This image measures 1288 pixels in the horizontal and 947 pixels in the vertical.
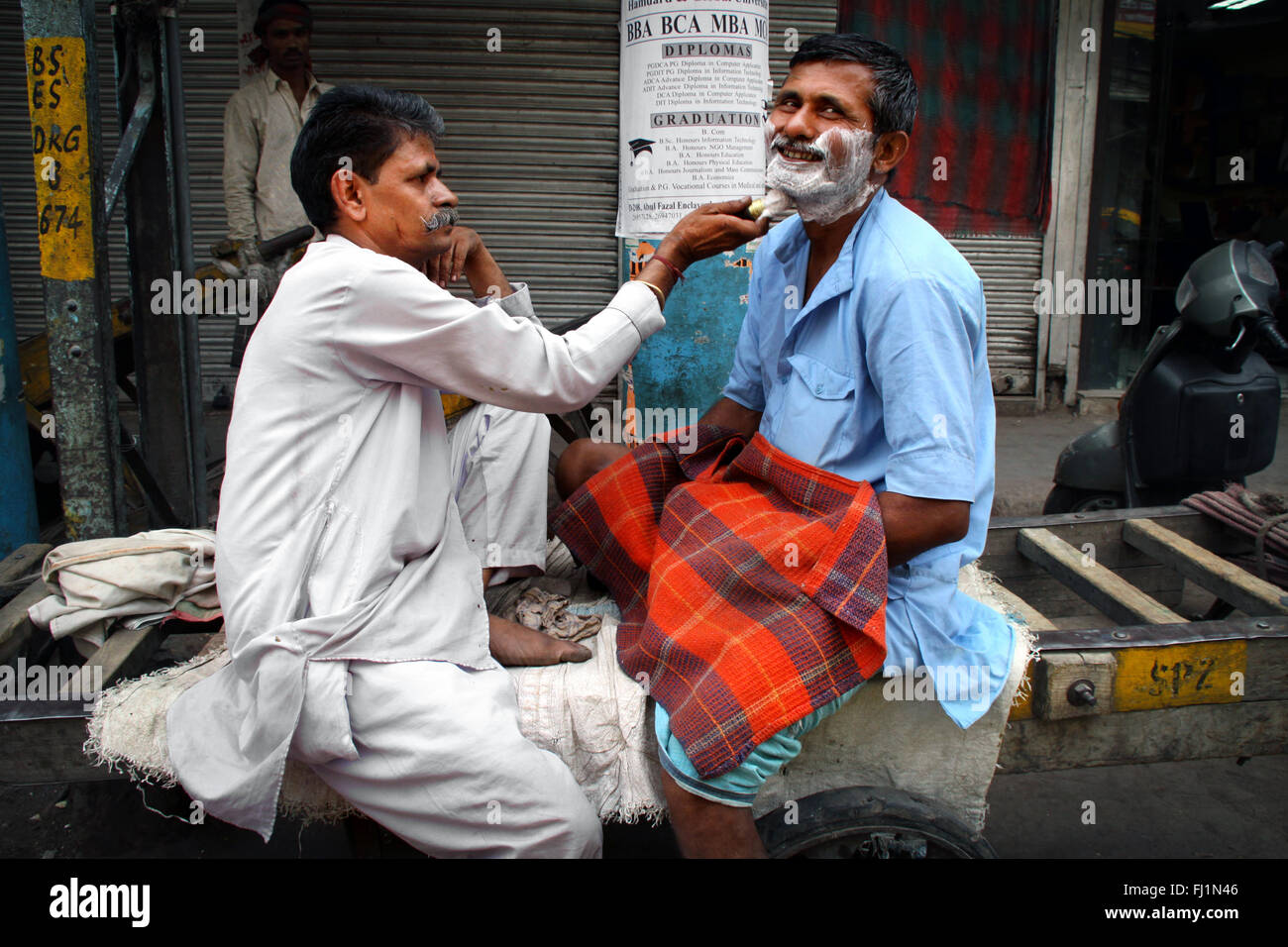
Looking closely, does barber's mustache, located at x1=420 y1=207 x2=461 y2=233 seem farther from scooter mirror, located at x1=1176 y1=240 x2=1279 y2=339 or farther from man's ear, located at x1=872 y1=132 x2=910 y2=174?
scooter mirror, located at x1=1176 y1=240 x2=1279 y2=339

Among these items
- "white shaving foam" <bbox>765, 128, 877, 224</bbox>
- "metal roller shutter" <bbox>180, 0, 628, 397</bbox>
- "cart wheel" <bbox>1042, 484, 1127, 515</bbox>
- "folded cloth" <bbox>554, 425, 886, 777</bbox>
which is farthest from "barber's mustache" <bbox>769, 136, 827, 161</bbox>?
"metal roller shutter" <bbox>180, 0, 628, 397</bbox>

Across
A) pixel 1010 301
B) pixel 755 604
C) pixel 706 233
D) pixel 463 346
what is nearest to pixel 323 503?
pixel 463 346

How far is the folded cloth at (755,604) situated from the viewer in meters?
1.71

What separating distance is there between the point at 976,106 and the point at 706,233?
5539 mm

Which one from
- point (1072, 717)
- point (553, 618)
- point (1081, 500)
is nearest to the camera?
point (1072, 717)

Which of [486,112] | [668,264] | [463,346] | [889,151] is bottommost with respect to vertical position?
[463,346]

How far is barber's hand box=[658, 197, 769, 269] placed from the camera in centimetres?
210

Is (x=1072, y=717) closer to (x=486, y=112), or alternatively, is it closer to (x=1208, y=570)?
(x=1208, y=570)

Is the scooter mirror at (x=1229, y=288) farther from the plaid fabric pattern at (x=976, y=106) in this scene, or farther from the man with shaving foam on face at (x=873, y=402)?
the plaid fabric pattern at (x=976, y=106)

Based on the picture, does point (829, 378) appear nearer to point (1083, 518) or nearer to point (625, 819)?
point (625, 819)

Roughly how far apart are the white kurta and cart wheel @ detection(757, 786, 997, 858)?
724 millimetres

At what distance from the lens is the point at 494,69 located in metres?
6.24

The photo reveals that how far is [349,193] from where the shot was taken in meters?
1.87
